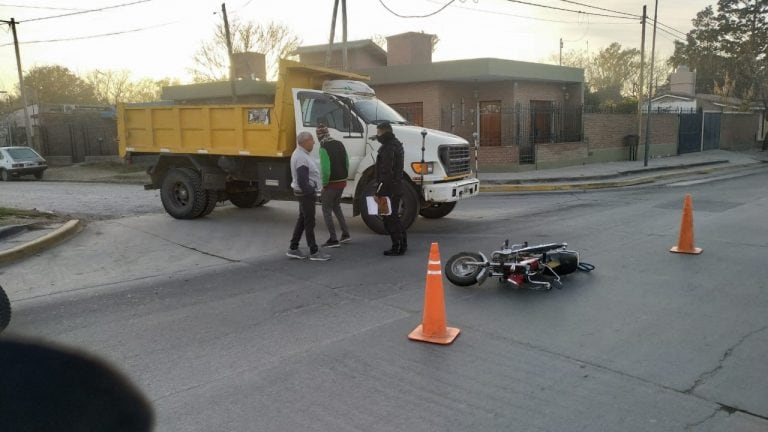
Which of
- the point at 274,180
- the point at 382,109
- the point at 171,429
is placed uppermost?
the point at 382,109

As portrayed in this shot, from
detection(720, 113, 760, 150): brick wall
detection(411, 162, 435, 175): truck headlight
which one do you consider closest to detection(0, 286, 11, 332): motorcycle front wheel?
detection(411, 162, 435, 175): truck headlight

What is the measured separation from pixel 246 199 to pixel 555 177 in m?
10.8

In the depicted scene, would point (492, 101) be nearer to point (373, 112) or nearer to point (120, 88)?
point (373, 112)

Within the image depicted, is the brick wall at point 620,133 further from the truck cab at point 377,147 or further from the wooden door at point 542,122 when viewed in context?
the truck cab at point 377,147

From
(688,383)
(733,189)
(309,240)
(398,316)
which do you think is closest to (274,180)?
(309,240)

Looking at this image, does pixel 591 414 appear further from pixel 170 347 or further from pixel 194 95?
pixel 194 95

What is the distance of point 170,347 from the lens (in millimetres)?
4984

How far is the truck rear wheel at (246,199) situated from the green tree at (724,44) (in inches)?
2005

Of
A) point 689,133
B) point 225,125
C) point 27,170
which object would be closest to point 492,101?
point 689,133

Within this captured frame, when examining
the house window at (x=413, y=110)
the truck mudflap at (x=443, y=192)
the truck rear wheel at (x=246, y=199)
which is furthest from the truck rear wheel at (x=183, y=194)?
the house window at (x=413, y=110)

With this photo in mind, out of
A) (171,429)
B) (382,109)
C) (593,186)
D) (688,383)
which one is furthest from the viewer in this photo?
(593,186)

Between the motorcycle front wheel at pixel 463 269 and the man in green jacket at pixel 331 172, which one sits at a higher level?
the man in green jacket at pixel 331 172

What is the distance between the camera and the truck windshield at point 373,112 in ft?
34.1

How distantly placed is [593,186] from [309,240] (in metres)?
12.3
